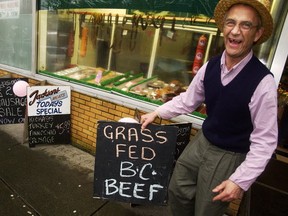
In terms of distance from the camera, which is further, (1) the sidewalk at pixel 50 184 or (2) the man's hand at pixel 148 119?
(1) the sidewalk at pixel 50 184

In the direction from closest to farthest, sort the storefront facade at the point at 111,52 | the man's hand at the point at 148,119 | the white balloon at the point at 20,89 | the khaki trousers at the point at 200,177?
the khaki trousers at the point at 200,177
the man's hand at the point at 148,119
the storefront facade at the point at 111,52
the white balloon at the point at 20,89

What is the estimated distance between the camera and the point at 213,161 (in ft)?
6.43

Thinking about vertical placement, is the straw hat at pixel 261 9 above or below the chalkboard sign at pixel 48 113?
above

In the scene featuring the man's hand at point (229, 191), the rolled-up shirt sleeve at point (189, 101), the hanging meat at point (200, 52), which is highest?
the hanging meat at point (200, 52)

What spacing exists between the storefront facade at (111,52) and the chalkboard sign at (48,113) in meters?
0.20

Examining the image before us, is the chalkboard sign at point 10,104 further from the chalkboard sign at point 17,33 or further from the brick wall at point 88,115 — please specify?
the brick wall at point 88,115

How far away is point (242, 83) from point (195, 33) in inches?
87.0

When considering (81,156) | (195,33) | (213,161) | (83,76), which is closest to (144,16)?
(195,33)

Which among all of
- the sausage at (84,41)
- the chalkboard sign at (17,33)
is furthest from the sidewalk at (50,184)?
the sausage at (84,41)

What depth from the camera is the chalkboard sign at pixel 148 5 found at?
10.1 ft

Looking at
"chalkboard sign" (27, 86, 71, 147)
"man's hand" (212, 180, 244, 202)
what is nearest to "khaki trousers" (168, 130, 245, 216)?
"man's hand" (212, 180, 244, 202)

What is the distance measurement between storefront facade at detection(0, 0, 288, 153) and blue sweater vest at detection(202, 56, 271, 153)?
1221 millimetres

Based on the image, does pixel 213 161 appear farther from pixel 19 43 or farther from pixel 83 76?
pixel 19 43

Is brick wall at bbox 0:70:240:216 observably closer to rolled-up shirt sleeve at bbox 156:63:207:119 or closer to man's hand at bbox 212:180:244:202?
rolled-up shirt sleeve at bbox 156:63:207:119
